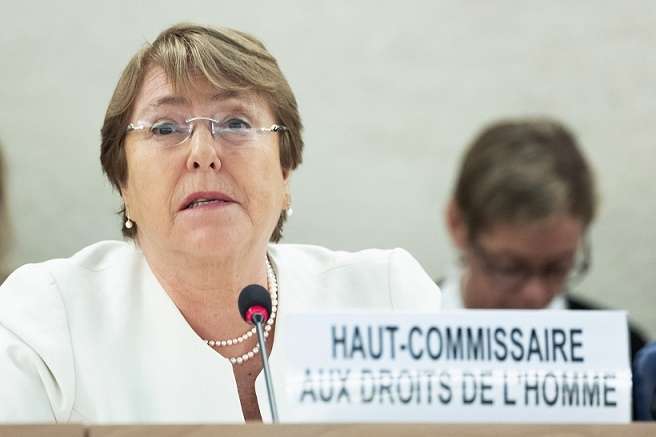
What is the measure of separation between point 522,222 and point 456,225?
17 centimetres

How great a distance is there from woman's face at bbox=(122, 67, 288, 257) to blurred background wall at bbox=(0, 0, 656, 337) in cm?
39

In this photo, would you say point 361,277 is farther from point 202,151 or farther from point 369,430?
point 369,430

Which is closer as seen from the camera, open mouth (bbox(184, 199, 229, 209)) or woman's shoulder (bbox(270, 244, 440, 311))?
open mouth (bbox(184, 199, 229, 209))

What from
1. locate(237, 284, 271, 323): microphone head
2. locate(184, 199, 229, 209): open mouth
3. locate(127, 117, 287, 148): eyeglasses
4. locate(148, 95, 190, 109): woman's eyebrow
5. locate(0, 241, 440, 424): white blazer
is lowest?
locate(0, 241, 440, 424): white blazer

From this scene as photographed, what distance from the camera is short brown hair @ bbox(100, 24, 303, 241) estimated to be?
75.5 inches

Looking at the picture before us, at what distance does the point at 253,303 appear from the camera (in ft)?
4.83

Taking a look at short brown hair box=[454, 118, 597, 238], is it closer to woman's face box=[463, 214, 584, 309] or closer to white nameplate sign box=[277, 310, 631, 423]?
woman's face box=[463, 214, 584, 309]

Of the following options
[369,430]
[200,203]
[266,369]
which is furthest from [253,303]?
[200,203]

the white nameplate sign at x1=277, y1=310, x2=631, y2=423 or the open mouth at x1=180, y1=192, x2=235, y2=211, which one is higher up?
the open mouth at x1=180, y1=192, x2=235, y2=211

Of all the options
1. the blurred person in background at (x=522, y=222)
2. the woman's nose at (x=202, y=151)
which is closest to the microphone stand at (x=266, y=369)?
the woman's nose at (x=202, y=151)

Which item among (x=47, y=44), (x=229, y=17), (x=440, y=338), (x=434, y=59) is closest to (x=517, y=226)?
(x=434, y=59)

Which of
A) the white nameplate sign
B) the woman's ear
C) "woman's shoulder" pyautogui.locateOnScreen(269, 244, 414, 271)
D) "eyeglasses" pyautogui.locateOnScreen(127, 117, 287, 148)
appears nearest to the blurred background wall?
the woman's ear

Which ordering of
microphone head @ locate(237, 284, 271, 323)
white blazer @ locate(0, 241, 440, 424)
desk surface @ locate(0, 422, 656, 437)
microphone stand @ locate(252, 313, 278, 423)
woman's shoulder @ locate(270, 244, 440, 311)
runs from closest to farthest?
desk surface @ locate(0, 422, 656, 437)
microphone stand @ locate(252, 313, 278, 423)
microphone head @ locate(237, 284, 271, 323)
white blazer @ locate(0, 241, 440, 424)
woman's shoulder @ locate(270, 244, 440, 311)

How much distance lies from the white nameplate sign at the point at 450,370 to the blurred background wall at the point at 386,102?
1.05 metres
